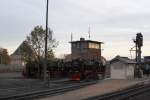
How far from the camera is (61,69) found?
1848 inches

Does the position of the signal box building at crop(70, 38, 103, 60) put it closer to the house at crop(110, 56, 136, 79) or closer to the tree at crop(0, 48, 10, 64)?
the tree at crop(0, 48, 10, 64)

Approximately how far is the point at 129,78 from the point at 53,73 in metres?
10.1

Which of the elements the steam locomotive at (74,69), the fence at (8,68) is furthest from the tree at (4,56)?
the steam locomotive at (74,69)

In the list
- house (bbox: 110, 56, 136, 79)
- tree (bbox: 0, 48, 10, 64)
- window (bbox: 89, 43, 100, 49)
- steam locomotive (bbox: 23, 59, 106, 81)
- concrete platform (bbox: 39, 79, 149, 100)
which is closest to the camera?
concrete platform (bbox: 39, 79, 149, 100)

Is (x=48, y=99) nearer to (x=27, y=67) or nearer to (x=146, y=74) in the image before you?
(x=27, y=67)

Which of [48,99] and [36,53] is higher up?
[36,53]

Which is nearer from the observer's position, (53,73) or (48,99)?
(48,99)

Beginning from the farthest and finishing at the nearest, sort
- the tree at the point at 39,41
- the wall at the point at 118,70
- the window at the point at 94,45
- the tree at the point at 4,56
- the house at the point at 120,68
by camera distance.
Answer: the tree at the point at 4,56 → the window at the point at 94,45 → the tree at the point at 39,41 → the wall at the point at 118,70 → the house at the point at 120,68

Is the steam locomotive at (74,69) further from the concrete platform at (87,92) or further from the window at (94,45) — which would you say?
the window at (94,45)

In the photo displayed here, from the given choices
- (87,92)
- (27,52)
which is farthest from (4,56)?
(87,92)

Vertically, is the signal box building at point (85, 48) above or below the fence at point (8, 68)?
above

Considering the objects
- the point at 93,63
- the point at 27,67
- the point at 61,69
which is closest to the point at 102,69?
the point at 93,63

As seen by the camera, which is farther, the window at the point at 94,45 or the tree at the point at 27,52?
the window at the point at 94,45

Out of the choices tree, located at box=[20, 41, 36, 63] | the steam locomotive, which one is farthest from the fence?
the steam locomotive
